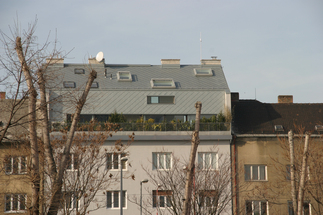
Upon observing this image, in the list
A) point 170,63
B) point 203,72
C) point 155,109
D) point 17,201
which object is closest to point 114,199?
point 17,201

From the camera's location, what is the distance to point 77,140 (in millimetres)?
21172

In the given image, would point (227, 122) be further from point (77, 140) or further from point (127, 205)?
point (77, 140)

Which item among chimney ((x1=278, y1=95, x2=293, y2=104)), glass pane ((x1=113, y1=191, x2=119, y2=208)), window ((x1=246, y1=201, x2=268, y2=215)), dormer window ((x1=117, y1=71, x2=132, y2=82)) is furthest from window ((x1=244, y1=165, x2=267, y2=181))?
dormer window ((x1=117, y1=71, x2=132, y2=82))

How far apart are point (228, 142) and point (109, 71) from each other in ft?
40.6

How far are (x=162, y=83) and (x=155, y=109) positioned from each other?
9.31 ft

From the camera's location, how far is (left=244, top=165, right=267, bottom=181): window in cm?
3100

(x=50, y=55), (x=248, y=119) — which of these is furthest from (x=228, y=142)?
(x=50, y=55)

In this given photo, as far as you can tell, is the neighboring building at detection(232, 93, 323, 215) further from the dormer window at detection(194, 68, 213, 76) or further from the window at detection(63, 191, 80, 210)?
the window at detection(63, 191, 80, 210)

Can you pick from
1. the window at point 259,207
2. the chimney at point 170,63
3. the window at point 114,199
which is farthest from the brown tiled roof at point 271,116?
the window at point 114,199

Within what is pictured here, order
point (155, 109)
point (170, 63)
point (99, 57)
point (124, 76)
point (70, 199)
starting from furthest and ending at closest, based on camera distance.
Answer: point (170, 63)
point (99, 57)
point (124, 76)
point (155, 109)
point (70, 199)

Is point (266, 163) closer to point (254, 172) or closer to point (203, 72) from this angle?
point (254, 172)

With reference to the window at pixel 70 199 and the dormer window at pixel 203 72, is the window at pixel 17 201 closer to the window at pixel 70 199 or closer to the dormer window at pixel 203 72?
the window at pixel 70 199

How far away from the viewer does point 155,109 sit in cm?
3356

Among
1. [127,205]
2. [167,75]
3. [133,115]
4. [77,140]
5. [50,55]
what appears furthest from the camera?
[167,75]
